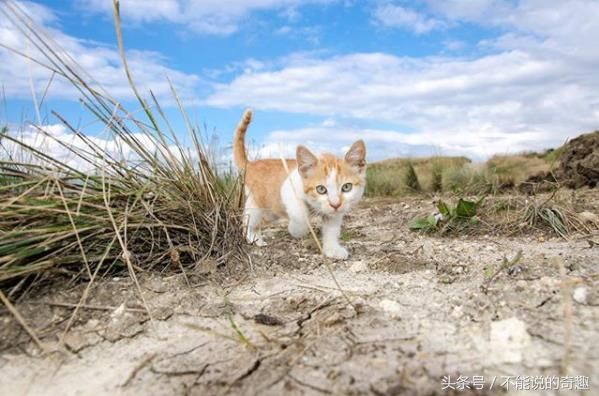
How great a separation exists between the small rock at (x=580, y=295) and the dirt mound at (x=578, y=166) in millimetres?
3700

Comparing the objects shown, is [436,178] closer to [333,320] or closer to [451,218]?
[451,218]

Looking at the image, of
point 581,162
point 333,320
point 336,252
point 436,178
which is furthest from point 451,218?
point 436,178

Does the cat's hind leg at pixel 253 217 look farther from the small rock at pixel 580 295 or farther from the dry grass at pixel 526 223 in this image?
the small rock at pixel 580 295

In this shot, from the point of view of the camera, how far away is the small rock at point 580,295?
1.67 metres

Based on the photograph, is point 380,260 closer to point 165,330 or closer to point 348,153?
point 348,153

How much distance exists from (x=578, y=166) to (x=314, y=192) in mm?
4490

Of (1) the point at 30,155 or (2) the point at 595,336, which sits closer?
(2) the point at 595,336

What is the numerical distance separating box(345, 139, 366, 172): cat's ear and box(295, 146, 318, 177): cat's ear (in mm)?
233

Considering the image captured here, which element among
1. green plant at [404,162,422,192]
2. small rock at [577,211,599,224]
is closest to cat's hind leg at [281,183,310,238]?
small rock at [577,211,599,224]

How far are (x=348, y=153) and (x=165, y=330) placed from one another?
5.51ft

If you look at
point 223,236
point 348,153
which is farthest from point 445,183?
point 223,236

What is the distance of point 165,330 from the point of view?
1.75 m

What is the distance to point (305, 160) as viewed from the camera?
290cm

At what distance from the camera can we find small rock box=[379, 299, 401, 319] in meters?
1.72
